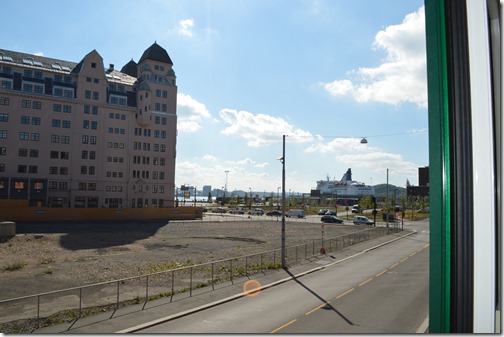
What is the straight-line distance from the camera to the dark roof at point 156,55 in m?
72.4

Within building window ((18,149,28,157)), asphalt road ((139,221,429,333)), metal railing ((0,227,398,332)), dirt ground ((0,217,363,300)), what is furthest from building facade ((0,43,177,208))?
asphalt road ((139,221,429,333))

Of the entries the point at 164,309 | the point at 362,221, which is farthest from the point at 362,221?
the point at 164,309

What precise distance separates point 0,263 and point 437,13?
1202 inches

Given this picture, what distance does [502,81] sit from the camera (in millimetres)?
2078

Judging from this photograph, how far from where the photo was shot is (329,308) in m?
15.0

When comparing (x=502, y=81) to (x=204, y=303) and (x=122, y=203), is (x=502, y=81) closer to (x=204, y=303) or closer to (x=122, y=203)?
(x=204, y=303)

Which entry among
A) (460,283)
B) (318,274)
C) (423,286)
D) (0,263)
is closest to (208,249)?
(318,274)

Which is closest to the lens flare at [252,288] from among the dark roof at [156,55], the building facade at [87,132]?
the building facade at [87,132]

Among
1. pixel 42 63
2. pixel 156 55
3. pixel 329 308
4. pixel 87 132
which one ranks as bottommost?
pixel 329 308

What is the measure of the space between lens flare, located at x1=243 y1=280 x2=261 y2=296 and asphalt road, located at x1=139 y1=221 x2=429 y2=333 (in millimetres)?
372

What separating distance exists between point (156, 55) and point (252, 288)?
64.4 metres

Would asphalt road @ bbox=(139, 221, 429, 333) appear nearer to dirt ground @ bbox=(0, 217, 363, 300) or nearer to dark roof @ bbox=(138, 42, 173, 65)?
dirt ground @ bbox=(0, 217, 363, 300)

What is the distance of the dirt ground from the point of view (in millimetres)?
20922

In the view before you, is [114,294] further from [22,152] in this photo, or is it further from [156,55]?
[156,55]
